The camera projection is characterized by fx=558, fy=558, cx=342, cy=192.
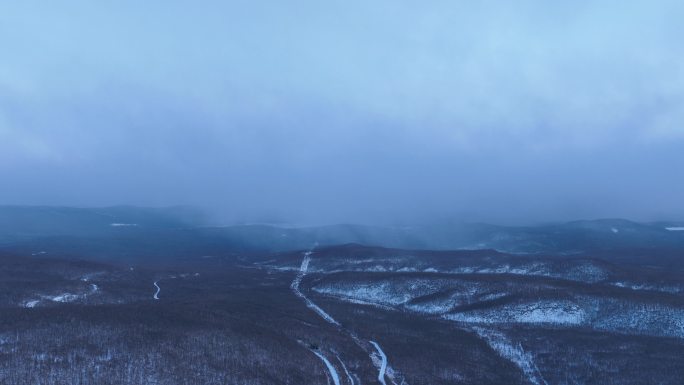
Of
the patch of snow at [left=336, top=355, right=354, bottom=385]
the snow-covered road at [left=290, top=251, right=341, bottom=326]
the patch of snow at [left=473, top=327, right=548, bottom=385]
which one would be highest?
the snow-covered road at [left=290, top=251, right=341, bottom=326]

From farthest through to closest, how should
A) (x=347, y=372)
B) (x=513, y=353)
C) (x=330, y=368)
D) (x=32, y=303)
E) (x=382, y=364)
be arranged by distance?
(x=32, y=303) < (x=513, y=353) < (x=382, y=364) < (x=330, y=368) < (x=347, y=372)

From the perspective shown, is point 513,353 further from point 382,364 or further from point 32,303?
point 32,303

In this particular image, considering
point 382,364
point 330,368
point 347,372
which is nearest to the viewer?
point 347,372

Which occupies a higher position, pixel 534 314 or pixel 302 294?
pixel 534 314

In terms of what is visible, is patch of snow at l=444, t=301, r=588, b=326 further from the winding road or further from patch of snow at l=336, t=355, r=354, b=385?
patch of snow at l=336, t=355, r=354, b=385

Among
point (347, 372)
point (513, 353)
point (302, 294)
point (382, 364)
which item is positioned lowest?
point (513, 353)

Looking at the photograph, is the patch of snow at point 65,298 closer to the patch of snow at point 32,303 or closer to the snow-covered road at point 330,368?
the patch of snow at point 32,303

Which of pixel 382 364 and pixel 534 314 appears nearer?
pixel 382 364

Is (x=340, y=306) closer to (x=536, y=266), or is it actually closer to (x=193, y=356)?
(x=193, y=356)

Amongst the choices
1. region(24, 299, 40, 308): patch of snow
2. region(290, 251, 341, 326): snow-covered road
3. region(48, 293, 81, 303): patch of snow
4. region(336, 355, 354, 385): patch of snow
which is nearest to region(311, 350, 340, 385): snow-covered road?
region(336, 355, 354, 385): patch of snow

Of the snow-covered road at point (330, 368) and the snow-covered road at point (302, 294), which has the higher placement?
the snow-covered road at point (302, 294)

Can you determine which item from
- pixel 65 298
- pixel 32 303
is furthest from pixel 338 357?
pixel 65 298

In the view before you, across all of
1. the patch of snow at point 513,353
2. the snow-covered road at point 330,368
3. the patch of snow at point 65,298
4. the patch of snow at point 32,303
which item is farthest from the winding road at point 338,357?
the patch of snow at point 32,303
